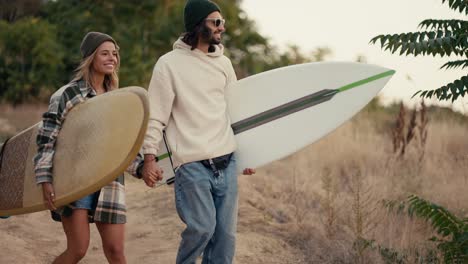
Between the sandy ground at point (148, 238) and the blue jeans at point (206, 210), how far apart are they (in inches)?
63.5

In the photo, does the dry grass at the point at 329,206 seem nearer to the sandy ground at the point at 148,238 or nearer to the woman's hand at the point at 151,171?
the sandy ground at the point at 148,238

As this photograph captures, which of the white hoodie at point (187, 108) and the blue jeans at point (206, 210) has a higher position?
the white hoodie at point (187, 108)

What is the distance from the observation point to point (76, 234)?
13.1 ft

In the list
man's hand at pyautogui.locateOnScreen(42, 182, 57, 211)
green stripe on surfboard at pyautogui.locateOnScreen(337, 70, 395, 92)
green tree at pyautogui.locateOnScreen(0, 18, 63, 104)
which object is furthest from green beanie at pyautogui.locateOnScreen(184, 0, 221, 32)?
green tree at pyautogui.locateOnScreen(0, 18, 63, 104)

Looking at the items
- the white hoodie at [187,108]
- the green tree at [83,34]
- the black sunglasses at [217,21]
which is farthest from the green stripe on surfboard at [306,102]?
the green tree at [83,34]

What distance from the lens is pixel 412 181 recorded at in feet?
28.0

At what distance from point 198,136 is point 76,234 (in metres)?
0.83

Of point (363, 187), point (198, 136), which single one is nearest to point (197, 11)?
point (198, 136)

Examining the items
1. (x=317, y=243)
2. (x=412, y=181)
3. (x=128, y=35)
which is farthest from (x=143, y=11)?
(x=317, y=243)

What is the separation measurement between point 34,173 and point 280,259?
7.55 feet

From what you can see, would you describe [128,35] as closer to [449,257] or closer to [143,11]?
[143,11]

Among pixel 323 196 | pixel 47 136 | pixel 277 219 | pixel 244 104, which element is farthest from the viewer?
pixel 323 196

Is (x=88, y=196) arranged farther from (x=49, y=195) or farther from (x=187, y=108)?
(x=187, y=108)

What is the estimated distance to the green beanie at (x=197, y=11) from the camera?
165 inches
